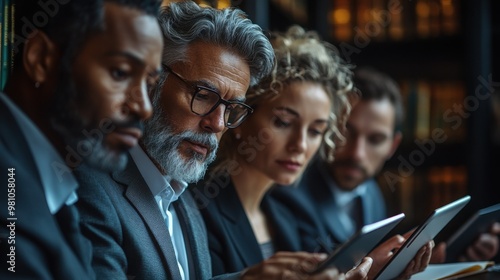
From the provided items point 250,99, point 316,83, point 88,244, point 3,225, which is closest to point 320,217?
point 316,83

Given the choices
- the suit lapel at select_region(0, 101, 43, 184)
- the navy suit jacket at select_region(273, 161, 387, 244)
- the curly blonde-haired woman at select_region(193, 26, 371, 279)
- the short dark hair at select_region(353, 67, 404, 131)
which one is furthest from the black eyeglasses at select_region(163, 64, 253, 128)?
the short dark hair at select_region(353, 67, 404, 131)

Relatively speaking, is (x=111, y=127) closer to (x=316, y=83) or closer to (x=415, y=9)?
(x=316, y=83)

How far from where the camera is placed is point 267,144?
1.51m

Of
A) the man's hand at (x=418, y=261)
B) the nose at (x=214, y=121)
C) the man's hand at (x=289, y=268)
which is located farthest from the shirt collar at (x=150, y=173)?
the man's hand at (x=418, y=261)

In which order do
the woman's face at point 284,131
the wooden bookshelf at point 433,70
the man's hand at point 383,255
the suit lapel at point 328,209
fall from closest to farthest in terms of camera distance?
the man's hand at point 383,255 < the woman's face at point 284,131 < the suit lapel at point 328,209 < the wooden bookshelf at point 433,70

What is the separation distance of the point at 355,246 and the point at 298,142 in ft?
1.82

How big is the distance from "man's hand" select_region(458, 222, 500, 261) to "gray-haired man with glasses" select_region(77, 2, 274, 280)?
0.98 meters

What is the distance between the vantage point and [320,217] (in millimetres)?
2061

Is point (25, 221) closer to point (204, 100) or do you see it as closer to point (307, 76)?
point (204, 100)

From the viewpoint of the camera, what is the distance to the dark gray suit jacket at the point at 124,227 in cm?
98

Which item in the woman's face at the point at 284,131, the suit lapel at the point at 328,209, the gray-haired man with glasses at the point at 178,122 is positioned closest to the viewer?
the gray-haired man with glasses at the point at 178,122

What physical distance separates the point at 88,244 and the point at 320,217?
123cm

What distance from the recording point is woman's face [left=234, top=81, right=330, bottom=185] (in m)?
1.48

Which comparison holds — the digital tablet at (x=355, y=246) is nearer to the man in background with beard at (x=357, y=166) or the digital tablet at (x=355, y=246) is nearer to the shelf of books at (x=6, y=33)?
the shelf of books at (x=6, y=33)
